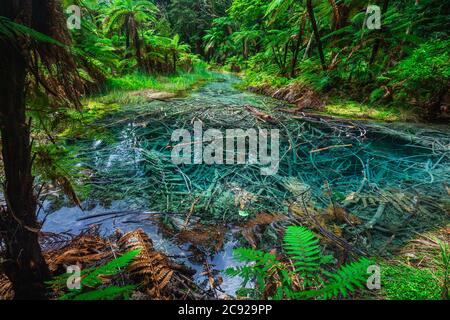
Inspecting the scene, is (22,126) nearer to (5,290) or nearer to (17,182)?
(17,182)

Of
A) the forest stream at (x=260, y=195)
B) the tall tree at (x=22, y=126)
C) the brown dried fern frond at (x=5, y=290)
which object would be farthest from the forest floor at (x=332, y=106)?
the brown dried fern frond at (x=5, y=290)

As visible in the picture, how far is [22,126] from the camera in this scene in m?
0.95

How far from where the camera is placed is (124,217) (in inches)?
75.4

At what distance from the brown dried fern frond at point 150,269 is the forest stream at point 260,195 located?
224 mm

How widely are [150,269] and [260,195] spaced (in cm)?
125

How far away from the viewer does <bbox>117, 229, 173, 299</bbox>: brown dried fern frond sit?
3.78 feet

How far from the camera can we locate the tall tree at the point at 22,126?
2.96 ft

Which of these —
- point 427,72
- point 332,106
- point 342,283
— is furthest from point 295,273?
point 332,106

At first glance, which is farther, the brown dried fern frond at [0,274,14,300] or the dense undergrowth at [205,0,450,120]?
the dense undergrowth at [205,0,450,120]

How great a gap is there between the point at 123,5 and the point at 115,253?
9323mm

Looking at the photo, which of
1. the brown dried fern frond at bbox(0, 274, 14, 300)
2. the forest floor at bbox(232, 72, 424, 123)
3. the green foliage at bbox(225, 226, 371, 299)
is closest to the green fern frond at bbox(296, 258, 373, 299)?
the green foliage at bbox(225, 226, 371, 299)

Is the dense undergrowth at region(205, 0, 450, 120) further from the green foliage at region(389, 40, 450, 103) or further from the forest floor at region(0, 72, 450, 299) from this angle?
the forest floor at region(0, 72, 450, 299)

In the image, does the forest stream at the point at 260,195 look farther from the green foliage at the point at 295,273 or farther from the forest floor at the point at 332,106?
the forest floor at the point at 332,106
